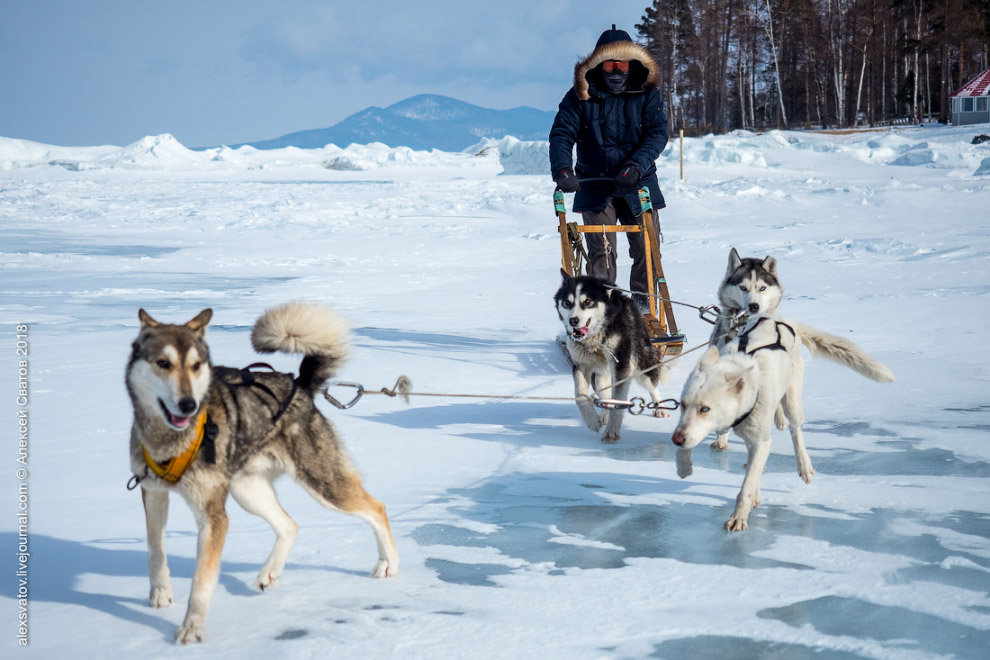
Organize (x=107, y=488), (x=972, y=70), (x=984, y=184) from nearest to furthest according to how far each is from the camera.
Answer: (x=107, y=488) < (x=984, y=184) < (x=972, y=70)

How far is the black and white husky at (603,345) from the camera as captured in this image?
13.8ft

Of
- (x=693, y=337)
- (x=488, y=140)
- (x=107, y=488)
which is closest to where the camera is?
(x=107, y=488)

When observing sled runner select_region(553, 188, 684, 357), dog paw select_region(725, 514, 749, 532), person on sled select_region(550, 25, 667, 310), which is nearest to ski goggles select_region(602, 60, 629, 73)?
person on sled select_region(550, 25, 667, 310)

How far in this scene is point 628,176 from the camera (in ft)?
16.9

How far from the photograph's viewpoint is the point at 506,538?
9.78 ft

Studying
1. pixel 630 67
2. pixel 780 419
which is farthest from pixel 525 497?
pixel 630 67

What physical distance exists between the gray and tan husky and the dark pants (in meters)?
3.01

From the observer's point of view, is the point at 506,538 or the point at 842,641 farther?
the point at 506,538

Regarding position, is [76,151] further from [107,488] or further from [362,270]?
[107,488]

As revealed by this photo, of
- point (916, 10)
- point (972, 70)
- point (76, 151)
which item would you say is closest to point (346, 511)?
point (916, 10)

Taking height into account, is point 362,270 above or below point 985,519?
above

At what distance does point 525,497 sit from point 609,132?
2.80 metres

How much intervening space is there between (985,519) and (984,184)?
48.9ft

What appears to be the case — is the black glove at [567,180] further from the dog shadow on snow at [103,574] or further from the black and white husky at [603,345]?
the dog shadow on snow at [103,574]
